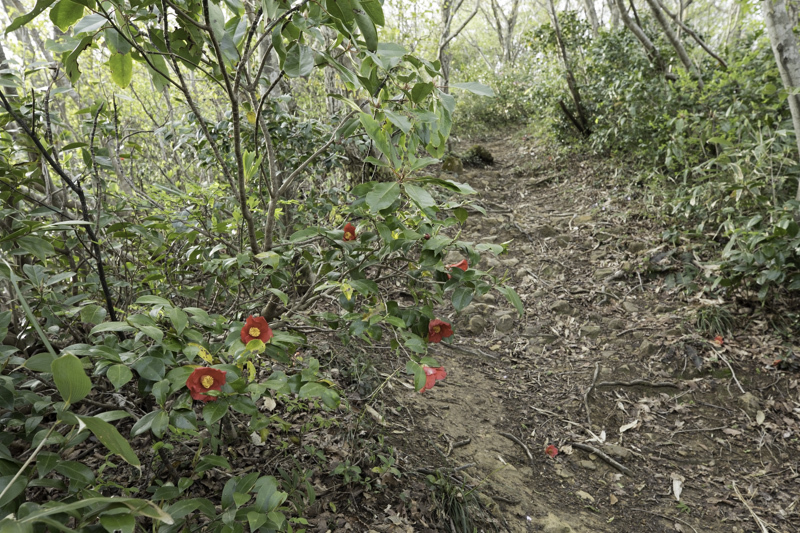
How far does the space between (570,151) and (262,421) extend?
23.6ft

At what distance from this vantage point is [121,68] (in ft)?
4.19

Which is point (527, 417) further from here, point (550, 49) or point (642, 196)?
point (550, 49)

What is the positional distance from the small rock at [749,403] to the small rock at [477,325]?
198cm

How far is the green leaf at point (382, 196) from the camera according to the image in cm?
109

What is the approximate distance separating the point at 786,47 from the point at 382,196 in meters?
3.96

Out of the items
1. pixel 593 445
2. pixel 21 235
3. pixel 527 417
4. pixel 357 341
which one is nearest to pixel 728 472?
pixel 593 445

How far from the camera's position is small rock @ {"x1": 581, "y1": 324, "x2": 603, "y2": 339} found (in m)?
4.00

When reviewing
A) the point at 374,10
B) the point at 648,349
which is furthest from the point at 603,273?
the point at 374,10

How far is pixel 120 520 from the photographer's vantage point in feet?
2.40

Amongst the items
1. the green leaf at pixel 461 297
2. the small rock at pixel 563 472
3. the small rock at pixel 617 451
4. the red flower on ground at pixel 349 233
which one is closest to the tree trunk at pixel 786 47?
the small rock at pixel 617 451

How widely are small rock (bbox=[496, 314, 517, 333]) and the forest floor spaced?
0.01 m

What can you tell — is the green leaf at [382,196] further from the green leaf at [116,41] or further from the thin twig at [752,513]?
the thin twig at [752,513]

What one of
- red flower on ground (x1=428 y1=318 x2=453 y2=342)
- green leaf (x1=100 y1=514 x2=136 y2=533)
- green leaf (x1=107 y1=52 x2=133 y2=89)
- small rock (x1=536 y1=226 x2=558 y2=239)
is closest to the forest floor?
small rock (x1=536 y1=226 x2=558 y2=239)

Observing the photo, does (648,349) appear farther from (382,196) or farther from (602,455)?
(382,196)
